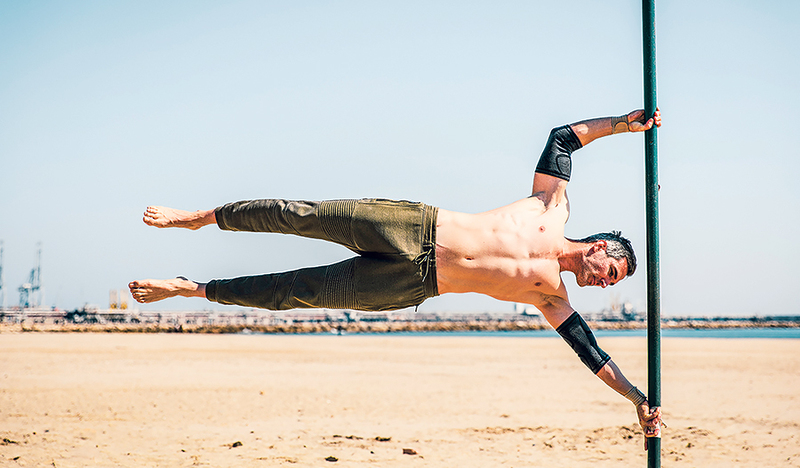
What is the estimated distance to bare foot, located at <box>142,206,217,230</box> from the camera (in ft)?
15.4

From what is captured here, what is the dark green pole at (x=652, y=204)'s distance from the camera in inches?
177

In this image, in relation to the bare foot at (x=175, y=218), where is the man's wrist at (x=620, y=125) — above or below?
above

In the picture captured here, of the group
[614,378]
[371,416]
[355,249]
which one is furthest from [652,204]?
[371,416]

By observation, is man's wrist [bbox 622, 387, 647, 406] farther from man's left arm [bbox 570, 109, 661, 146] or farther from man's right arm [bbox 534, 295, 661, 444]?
man's left arm [bbox 570, 109, 661, 146]

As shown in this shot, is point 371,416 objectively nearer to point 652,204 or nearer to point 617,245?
point 617,245

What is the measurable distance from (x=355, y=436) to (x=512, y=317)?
8743 cm

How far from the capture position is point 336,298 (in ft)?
14.7

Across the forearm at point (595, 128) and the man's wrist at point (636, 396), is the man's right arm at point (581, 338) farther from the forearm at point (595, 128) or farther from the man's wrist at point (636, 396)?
the forearm at point (595, 128)

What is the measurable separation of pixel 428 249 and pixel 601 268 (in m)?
1.15

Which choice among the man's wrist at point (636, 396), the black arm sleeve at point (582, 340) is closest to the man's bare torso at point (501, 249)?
the black arm sleeve at point (582, 340)

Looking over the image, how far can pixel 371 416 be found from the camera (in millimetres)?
11438

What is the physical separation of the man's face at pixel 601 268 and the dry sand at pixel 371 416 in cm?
433

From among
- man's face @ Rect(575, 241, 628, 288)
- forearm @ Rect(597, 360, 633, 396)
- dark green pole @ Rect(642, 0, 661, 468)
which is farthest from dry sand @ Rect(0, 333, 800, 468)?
man's face @ Rect(575, 241, 628, 288)

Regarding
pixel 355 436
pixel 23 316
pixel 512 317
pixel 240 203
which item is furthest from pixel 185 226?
pixel 512 317
